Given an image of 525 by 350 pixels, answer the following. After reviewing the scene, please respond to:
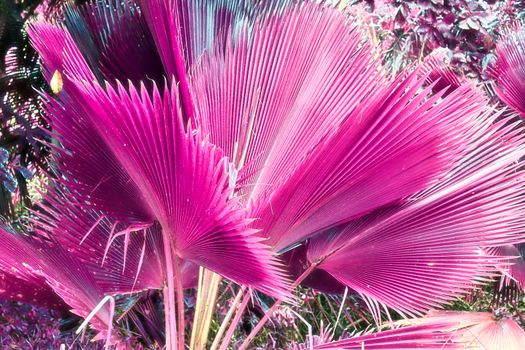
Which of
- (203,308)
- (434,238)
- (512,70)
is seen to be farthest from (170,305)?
(512,70)

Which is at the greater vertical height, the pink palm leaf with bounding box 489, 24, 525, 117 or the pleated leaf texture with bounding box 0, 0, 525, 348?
the pink palm leaf with bounding box 489, 24, 525, 117

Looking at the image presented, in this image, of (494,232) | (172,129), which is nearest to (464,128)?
(494,232)

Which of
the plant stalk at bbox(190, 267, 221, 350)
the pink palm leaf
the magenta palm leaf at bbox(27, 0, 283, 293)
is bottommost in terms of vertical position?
the plant stalk at bbox(190, 267, 221, 350)

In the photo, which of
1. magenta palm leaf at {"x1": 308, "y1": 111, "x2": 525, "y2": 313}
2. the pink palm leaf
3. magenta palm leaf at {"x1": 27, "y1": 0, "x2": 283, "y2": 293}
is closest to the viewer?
magenta palm leaf at {"x1": 27, "y1": 0, "x2": 283, "y2": 293}

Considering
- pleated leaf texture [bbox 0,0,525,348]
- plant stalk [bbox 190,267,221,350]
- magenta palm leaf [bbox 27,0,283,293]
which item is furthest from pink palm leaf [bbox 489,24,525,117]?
magenta palm leaf [bbox 27,0,283,293]

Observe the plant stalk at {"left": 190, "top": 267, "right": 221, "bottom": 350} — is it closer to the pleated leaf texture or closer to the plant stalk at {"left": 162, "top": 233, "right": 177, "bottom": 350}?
the pleated leaf texture

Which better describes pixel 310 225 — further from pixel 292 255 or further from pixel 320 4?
pixel 320 4

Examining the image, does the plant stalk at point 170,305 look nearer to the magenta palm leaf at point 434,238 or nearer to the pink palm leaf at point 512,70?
the magenta palm leaf at point 434,238

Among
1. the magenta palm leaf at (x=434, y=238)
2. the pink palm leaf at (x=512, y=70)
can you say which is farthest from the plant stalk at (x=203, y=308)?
the pink palm leaf at (x=512, y=70)
